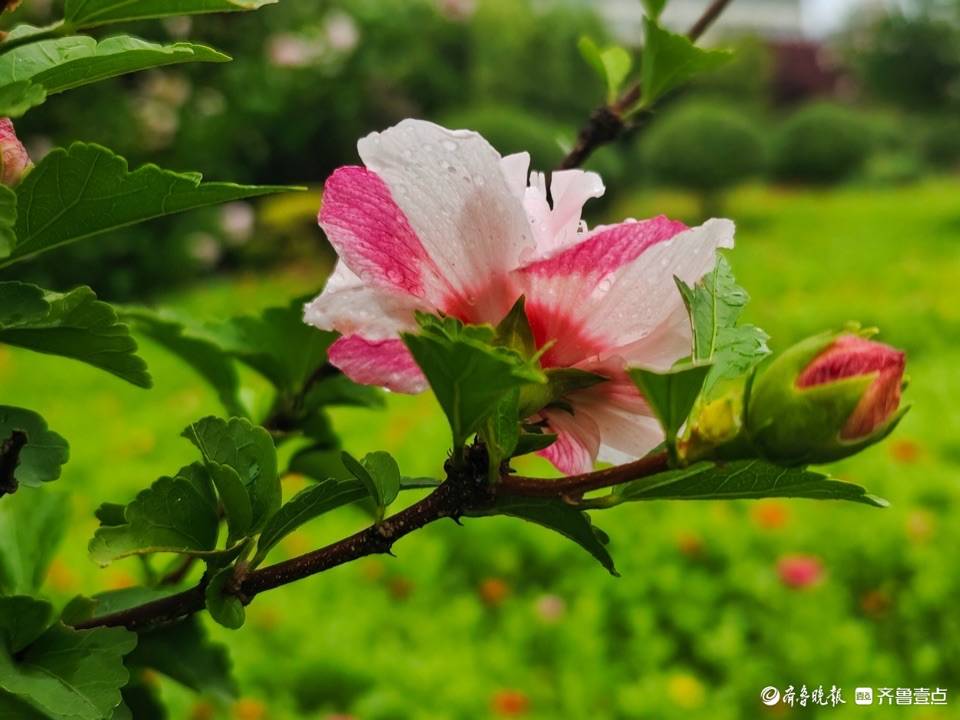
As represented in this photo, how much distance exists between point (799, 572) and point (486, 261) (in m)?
1.71

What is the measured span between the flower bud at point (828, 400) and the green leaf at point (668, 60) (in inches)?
9.7

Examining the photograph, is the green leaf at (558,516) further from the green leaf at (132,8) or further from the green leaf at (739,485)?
the green leaf at (132,8)

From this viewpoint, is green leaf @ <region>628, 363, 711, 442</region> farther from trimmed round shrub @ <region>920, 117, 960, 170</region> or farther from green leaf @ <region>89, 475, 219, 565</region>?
trimmed round shrub @ <region>920, 117, 960, 170</region>

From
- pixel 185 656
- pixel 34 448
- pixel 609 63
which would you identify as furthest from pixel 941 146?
pixel 34 448

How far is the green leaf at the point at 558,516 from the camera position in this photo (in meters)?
0.33

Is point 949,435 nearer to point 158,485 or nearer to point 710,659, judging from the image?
point 710,659

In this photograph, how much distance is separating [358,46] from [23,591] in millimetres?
4722

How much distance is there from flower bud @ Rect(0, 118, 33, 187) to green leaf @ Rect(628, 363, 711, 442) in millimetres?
192

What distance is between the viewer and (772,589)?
6.16 feet

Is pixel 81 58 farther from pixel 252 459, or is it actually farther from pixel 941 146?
A: pixel 941 146

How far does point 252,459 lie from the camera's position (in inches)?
14.2

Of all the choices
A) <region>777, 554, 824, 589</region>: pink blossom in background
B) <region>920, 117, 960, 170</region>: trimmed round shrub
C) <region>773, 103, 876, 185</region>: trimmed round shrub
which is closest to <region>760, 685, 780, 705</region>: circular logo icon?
<region>777, 554, 824, 589</region>: pink blossom in background

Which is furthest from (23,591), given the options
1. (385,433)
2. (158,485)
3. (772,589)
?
(385,433)

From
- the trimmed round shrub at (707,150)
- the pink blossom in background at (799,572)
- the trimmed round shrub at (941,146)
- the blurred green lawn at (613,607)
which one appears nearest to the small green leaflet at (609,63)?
the blurred green lawn at (613,607)
